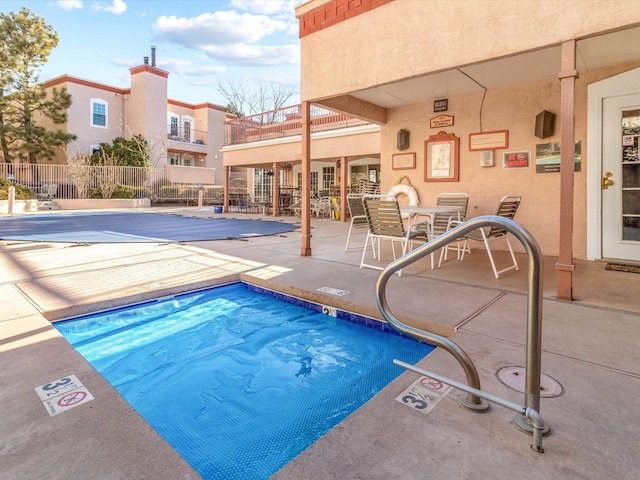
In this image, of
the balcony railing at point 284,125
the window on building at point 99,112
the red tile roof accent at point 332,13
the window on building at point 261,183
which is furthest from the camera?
the window on building at point 99,112

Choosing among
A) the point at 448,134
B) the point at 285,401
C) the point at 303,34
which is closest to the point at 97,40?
the point at 303,34

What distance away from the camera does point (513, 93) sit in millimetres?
5398

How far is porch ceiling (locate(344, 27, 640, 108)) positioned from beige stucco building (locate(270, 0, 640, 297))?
0.06 feet

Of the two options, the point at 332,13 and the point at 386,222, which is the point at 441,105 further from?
the point at 386,222

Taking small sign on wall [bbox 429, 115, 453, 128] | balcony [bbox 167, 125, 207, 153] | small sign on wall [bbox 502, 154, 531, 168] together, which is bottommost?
small sign on wall [bbox 502, 154, 531, 168]

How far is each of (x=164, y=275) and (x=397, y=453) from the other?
3.42m

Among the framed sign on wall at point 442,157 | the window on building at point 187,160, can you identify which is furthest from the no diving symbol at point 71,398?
the window on building at point 187,160

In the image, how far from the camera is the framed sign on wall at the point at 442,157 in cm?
601

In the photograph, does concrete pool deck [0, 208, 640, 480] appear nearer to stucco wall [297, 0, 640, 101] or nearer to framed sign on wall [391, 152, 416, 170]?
stucco wall [297, 0, 640, 101]

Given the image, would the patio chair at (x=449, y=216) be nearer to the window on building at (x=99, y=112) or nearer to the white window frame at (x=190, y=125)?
the window on building at (x=99, y=112)

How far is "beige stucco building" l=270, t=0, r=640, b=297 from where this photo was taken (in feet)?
10.3

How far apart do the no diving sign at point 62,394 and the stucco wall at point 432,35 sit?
409 centimetres

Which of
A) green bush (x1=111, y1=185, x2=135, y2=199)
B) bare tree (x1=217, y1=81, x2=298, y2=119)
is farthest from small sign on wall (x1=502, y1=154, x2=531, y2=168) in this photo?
bare tree (x1=217, y1=81, x2=298, y2=119)

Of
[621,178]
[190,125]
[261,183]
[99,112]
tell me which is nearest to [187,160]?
[190,125]
